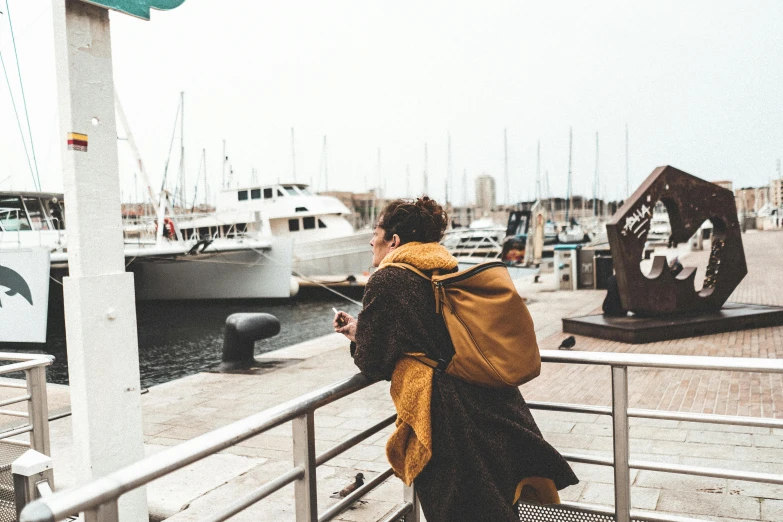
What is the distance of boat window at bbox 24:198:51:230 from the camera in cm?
2289

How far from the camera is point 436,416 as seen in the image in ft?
7.23

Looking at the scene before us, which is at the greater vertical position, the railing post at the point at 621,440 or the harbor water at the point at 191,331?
the railing post at the point at 621,440

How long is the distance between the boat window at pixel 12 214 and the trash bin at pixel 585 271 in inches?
707

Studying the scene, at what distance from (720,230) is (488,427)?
10601 mm

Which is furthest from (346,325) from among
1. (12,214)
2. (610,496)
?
(12,214)

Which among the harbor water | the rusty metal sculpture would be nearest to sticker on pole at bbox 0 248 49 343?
the harbor water

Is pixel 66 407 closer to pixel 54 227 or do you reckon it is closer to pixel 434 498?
pixel 434 498

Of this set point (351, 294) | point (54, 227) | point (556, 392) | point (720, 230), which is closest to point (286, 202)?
point (351, 294)

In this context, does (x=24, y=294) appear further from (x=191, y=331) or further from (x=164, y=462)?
(x=164, y=462)

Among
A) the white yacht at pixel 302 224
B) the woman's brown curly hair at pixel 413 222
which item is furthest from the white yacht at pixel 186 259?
the woman's brown curly hair at pixel 413 222

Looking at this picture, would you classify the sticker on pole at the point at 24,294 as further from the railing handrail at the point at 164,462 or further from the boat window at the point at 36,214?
the railing handrail at the point at 164,462

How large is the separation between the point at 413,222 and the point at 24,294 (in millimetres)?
17357

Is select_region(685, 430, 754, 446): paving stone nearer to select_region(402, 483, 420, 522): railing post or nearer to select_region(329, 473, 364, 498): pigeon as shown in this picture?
select_region(329, 473, 364, 498): pigeon

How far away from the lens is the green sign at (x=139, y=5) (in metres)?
2.82
